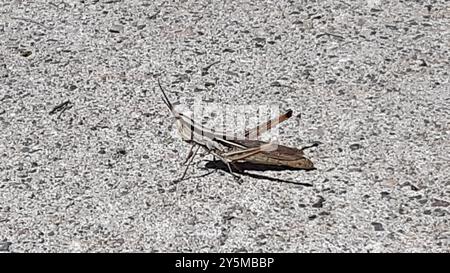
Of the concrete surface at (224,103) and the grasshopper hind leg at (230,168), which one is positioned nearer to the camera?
the concrete surface at (224,103)

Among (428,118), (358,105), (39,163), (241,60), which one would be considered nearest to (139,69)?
(241,60)

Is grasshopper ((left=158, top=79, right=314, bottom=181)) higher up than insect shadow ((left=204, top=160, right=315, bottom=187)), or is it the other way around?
grasshopper ((left=158, top=79, right=314, bottom=181))

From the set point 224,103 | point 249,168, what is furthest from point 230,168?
point 224,103

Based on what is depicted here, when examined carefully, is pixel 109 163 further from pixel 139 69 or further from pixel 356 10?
pixel 356 10

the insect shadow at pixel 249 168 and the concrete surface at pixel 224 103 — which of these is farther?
the insect shadow at pixel 249 168

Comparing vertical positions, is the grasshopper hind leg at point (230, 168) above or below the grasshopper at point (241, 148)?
below

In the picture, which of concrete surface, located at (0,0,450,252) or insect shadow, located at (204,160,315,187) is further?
insect shadow, located at (204,160,315,187)

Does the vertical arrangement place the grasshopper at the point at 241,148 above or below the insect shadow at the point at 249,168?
above
